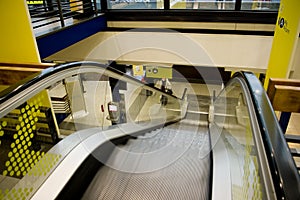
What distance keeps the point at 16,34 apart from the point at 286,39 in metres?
3.61

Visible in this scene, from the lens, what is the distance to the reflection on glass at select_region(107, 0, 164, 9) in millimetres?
6418

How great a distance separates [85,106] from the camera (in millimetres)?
7715

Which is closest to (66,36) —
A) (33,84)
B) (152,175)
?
(33,84)

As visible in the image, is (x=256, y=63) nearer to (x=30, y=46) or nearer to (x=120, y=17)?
(x=120, y=17)

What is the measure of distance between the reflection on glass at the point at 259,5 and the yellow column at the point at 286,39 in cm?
260

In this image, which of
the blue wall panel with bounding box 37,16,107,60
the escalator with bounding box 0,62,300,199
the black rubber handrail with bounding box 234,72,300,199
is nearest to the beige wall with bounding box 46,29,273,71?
the blue wall panel with bounding box 37,16,107,60

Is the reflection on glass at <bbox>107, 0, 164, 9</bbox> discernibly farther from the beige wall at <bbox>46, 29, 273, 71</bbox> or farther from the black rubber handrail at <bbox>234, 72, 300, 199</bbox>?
the black rubber handrail at <bbox>234, 72, 300, 199</bbox>

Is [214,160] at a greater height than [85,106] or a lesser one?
greater

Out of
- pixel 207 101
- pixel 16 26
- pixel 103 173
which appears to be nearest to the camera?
pixel 103 173

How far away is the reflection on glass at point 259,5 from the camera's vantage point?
19.0 feet

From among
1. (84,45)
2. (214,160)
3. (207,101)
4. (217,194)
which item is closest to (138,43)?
(84,45)

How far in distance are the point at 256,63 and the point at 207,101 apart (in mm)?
3594

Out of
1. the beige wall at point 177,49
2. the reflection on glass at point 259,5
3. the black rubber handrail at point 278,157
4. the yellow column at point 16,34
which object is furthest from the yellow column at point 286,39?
the yellow column at point 16,34

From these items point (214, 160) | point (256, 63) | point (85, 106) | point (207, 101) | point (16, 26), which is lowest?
point (207, 101)
